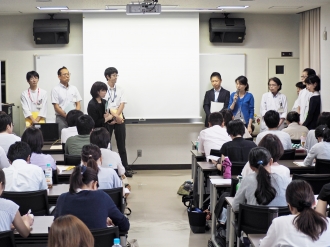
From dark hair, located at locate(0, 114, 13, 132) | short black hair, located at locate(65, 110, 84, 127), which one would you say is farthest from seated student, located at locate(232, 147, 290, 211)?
short black hair, located at locate(65, 110, 84, 127)

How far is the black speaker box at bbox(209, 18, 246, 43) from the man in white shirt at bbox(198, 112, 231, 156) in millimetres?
3720

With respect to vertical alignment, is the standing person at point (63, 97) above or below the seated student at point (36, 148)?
above

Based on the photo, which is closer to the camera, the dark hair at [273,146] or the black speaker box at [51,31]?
the dark hair at [273,146]

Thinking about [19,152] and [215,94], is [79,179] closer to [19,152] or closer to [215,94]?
[19,152]

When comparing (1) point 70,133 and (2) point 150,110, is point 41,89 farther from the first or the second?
(1) point 70,133

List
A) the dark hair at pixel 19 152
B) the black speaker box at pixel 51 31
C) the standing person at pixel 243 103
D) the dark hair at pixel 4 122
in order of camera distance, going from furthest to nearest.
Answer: the black speaker box at pixel 51 31 → the standing person at pixel 243 103 → the dark hair at pixel 4 122 → the dark hair at pixel 19 152

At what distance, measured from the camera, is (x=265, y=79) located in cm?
1148

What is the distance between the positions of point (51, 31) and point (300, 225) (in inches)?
328

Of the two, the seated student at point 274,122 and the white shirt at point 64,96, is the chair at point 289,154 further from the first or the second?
the white shirt at point 64,96

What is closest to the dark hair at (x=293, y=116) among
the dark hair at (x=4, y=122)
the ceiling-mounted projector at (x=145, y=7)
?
the ceiling-mounted projector at (x=145, y=7)

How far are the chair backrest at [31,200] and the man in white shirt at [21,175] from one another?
0.17 m

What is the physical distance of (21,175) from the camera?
16.4ft

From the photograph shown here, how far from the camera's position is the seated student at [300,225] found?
3.28m

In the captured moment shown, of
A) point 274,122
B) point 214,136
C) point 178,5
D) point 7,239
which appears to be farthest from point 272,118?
point 7,239
